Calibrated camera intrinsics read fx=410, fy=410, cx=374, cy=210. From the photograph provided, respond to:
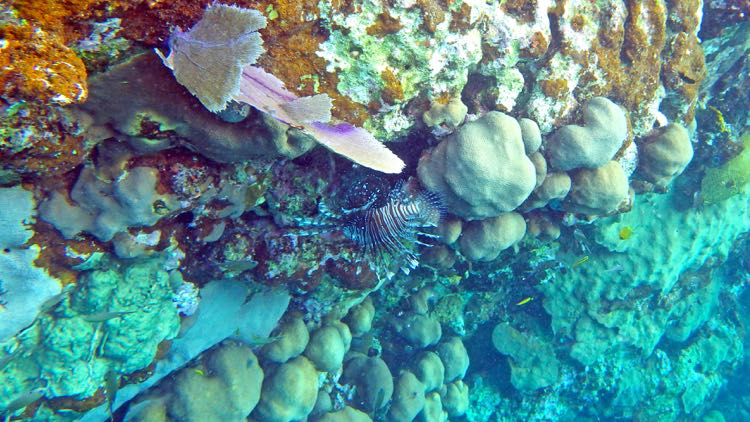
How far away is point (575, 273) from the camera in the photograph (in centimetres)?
686

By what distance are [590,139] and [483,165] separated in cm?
124

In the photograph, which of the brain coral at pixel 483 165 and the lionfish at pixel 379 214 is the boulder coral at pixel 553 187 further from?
the lionfish at pixel 379 214

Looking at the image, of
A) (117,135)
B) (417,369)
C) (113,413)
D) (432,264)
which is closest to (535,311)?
(417,369)

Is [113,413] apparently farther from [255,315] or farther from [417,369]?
[417,369]

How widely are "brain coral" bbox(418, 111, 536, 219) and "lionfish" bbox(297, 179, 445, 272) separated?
0.56 feet

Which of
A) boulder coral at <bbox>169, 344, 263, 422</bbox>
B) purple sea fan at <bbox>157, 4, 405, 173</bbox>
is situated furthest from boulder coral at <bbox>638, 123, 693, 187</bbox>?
boulder coral at <bbox>169, 344, 263, 422</bbox>

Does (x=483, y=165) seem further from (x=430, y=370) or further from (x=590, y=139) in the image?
(x=430, y=370)

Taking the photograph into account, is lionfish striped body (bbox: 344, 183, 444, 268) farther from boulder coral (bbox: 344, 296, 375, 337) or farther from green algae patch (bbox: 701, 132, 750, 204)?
green algae patch (bbox: 701, 132, 750, 204)

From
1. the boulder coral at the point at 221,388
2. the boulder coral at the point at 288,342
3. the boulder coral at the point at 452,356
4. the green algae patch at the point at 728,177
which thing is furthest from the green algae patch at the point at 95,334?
the green algae patch at the point at 728,177

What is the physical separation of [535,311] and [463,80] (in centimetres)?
533

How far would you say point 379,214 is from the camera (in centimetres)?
341

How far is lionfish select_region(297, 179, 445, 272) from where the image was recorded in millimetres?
3420

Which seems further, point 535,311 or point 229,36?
point 535,311

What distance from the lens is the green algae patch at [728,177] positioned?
241 inches
